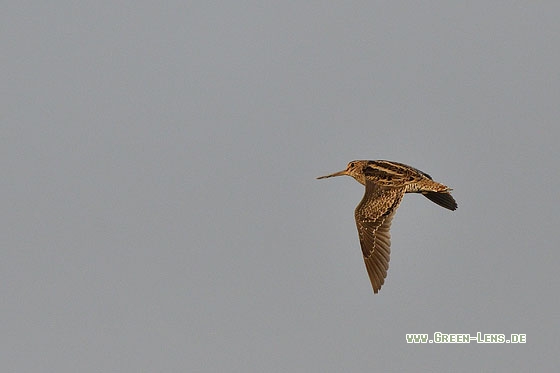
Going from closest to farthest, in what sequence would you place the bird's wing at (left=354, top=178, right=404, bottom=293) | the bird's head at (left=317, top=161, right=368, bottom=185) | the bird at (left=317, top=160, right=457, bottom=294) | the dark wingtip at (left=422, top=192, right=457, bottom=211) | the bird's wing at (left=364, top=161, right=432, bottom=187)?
the bird's wing at (left=354, top=178, right=404, bottom=293) < the bird at (left=317, top=160, right=457, bottom=294) < the bird's wing at (left=364, top=161, right=432, bottom=187) < the dark wingtip at (left=422, top=192, right=457, bottom=211) < the bird's head at (left=317, top=161, right=368, bottom=185)

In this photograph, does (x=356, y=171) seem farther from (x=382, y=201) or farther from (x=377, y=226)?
(x=377, y=226)

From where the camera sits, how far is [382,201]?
3944 centimetres

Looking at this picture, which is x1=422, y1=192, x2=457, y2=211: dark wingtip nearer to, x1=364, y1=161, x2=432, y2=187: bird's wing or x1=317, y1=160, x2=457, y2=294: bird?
x1=317, y1=160, x2=457, y2=294: bird

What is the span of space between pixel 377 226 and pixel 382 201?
0.93m

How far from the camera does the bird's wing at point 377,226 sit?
124 ft

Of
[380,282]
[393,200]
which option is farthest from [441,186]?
[380,282]

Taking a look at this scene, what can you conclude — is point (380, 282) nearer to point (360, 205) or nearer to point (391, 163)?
point (360, 205)

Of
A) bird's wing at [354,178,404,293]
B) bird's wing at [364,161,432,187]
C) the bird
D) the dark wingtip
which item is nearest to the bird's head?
the bird

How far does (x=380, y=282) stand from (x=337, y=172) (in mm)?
7879

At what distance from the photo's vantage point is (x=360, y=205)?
3941 centimetres

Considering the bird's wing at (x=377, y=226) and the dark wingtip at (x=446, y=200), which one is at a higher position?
the dark wingtip at (x=446, y=200)

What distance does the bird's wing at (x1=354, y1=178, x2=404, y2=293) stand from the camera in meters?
37.9

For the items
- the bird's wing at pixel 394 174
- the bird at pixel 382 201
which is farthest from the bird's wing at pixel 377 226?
the bird's wing at pixel 394 174

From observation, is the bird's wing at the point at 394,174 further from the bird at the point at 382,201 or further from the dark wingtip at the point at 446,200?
the dark wingtip at the point at 446,200
